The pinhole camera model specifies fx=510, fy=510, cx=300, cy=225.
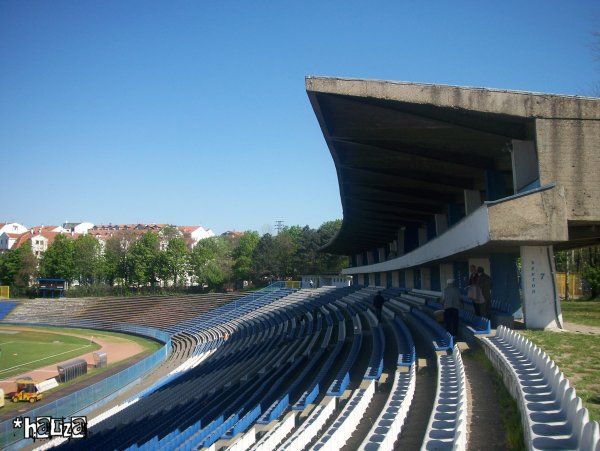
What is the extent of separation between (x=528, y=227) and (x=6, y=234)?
132 meters

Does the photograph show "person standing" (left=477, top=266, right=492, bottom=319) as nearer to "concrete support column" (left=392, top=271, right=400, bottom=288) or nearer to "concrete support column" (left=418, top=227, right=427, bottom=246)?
"concrete support column" (left=418, top=227, right=427, bottom=246)

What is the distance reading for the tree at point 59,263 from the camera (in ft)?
247

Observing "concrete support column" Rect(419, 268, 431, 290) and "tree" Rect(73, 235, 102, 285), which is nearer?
"concrete support column" Rect(419, 268, 431, 290)

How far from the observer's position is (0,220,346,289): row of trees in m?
71.1

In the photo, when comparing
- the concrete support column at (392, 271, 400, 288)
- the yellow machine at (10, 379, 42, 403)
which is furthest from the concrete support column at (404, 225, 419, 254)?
the yellow machine at (10, 379, 42, 403)

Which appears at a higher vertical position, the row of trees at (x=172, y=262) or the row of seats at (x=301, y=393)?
the row of trees at (x=172, y=262)

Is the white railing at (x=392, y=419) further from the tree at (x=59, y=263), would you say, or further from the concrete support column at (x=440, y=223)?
the tree at (x=59, y=263)

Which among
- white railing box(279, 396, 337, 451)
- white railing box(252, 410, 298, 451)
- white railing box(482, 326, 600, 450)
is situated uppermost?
white railing box(482, 326, 600, 450)

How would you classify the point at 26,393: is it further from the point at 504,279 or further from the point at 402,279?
the point at 402,279

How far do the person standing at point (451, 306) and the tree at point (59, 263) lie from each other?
75100 mm

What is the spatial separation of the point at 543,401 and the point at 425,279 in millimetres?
21425

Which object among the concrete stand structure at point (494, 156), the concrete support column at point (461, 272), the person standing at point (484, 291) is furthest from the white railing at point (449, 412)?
the concrete support column at point (461, 272)

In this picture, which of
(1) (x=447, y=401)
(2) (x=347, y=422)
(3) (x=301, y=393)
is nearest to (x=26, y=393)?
(3) (x=301, y=393)

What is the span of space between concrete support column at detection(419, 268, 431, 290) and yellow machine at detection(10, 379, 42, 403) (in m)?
18.2
